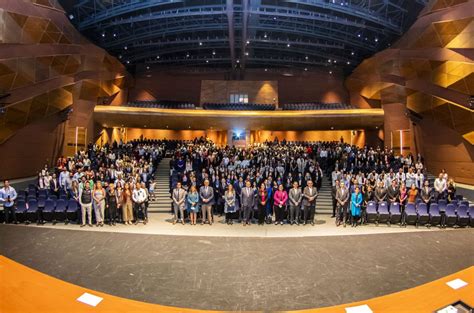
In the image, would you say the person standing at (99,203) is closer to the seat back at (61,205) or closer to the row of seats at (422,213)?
the seat back at (61,205)

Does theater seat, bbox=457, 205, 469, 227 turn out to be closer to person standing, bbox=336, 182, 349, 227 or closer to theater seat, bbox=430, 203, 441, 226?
theater seat, bbox=430, 203, 441, 226

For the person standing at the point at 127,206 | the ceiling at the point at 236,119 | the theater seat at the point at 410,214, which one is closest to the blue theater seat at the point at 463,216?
the theater seat at the point at 410,214

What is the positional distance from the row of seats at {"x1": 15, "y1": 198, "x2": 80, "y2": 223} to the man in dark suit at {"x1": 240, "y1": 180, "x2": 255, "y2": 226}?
4.96 m

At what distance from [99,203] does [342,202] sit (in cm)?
723

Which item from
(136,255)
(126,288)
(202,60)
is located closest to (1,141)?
(136,255)

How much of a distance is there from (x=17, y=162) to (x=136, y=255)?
1277 cm

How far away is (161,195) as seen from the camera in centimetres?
1249

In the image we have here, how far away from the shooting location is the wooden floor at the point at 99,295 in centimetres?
290

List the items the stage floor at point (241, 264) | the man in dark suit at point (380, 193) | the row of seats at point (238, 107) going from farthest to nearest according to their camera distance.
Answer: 1. the row of seats at point (238, 107)
2. the man in dark suit at point (380, 193)
3. the stage floor at point (241, 264)

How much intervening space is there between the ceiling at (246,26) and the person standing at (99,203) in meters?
11.8

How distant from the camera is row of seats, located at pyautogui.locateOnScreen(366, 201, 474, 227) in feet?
29.0

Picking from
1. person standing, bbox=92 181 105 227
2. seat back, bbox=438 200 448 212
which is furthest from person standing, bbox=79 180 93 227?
seat back, bbox=438 200 448 212

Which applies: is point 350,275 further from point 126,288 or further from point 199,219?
→ point 199,219

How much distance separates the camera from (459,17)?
40.4 ft
